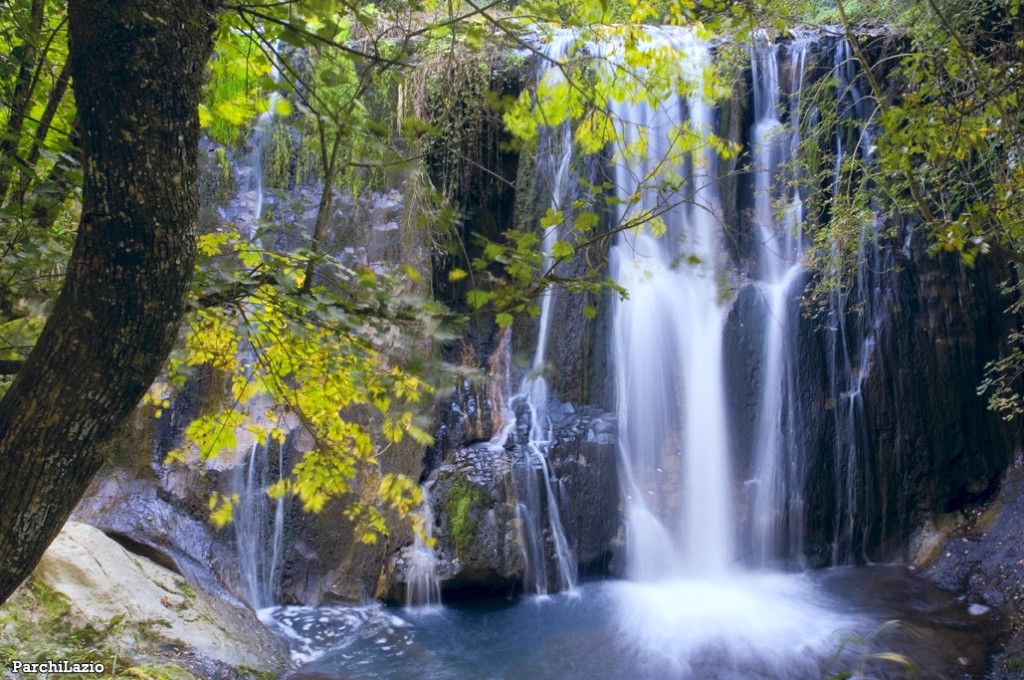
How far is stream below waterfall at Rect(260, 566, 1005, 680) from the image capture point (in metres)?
5.69

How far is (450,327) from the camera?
78.6 inches

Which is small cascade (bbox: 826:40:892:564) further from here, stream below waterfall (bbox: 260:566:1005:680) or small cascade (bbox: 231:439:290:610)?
small cascade (bbox: 231:439:290:610)

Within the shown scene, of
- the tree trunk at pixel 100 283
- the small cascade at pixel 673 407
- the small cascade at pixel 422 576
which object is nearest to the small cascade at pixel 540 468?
the small cascade at pixel 673 407

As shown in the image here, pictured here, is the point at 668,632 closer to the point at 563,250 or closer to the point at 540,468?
the point at 540,468

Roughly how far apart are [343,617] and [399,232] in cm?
428

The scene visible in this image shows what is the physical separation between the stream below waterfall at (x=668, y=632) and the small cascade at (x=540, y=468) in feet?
0.87

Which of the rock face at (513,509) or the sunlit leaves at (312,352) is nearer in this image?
the sunlit leaves at (312,352)

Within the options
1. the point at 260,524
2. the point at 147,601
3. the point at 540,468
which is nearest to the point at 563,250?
the point at 147,601

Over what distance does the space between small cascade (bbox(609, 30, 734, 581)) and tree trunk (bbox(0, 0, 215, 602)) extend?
254 inches

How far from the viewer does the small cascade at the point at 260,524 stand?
7146mm

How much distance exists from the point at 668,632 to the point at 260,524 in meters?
4.04

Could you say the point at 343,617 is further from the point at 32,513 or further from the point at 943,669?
the point at 32,513

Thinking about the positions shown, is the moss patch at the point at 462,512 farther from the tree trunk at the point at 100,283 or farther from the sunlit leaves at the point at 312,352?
the tree trunk at the point at 100,283

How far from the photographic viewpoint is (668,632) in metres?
6.39
